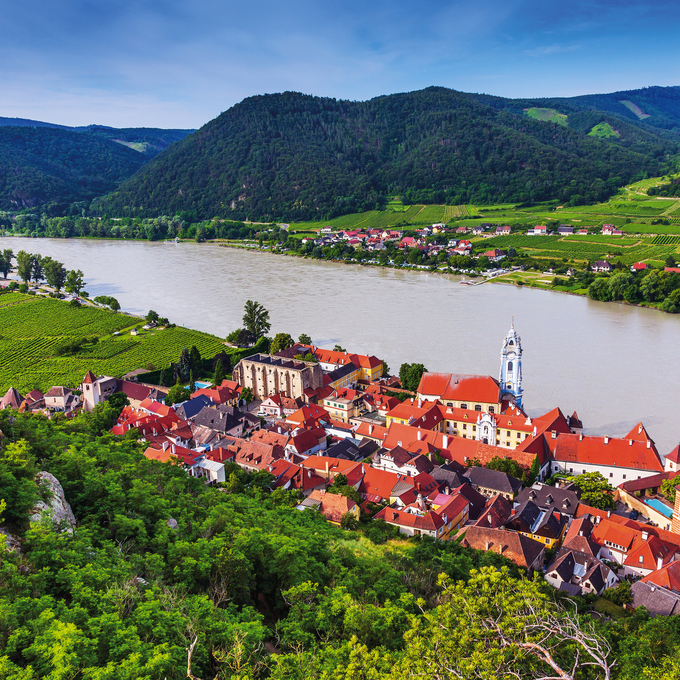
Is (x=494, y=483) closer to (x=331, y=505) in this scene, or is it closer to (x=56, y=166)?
(x=331, y=505)

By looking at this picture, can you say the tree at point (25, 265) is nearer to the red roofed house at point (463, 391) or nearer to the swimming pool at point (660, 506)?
the red roofed house at point (463, 391)

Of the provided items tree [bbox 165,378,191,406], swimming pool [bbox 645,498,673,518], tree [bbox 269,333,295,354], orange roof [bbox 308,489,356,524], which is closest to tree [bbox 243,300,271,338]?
tree [bbox 269,333,295,354]

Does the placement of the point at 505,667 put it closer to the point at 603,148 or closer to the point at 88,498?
the point at 88,498

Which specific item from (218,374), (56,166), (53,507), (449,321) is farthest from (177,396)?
(56,166)

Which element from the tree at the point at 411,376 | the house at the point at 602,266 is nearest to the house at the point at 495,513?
the tree at the point at 411,376

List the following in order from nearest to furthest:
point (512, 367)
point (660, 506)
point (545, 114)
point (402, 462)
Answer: point (660, 506) < point (402, 462) < point (512, 367) < point (545, 114)

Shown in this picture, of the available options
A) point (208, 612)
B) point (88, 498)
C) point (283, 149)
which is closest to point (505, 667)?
point (208, 612)
